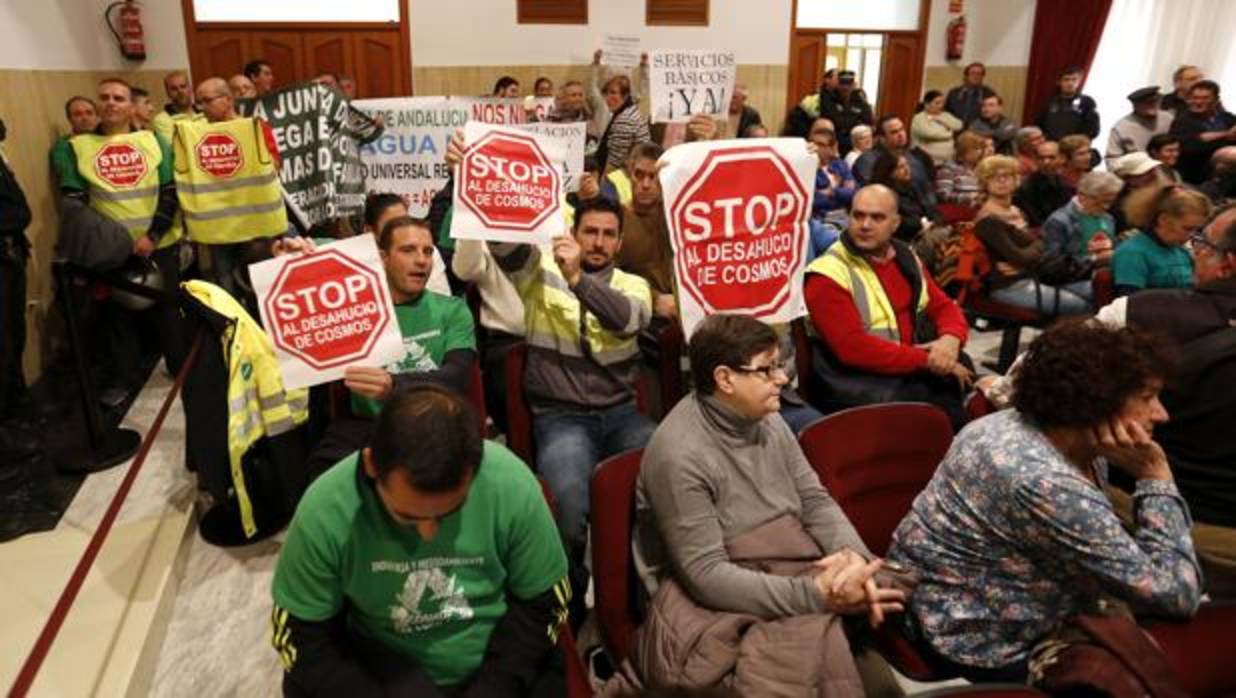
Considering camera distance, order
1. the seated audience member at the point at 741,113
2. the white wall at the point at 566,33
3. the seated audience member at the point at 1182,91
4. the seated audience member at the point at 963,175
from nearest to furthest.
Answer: the seated audience member at the point at 963,175 → the seated audience member at the point at 1182,91 → the white wall at the point at 566,33 → the seated audience member at the point at 741,113

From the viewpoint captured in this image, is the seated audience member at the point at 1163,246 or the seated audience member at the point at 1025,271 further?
the seated audience member at the point at 1025,271

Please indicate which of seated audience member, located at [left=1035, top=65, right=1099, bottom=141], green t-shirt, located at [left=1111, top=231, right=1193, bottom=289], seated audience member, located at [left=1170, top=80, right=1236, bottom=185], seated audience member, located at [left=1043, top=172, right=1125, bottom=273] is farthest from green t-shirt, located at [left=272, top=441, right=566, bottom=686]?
seated audience member, located at [left=1035, top=65, right=1099, bottom=141]

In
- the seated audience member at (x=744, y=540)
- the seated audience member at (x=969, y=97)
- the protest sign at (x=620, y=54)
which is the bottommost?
the seated audience member at (x=744, y=540)

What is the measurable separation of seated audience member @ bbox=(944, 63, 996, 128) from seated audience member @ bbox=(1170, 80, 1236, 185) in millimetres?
2210

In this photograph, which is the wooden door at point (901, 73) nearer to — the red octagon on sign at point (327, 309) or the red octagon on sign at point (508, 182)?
the red octagon on sign at point (508, 182)

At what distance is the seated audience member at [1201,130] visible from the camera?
859 cm

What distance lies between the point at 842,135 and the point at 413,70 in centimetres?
482

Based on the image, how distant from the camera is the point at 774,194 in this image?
3152 millimetres

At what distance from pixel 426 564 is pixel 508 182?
1.71 m

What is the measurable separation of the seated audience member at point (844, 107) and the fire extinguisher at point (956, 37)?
2214 millimetres

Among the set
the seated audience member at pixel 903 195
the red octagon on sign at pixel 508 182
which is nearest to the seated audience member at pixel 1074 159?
the seated audience member at pixel 903 195

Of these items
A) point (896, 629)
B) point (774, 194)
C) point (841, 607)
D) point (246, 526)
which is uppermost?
point (774, 194)

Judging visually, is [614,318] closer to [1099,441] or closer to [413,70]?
[1099,441]

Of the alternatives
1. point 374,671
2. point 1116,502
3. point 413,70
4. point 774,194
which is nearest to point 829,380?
point 774,194
